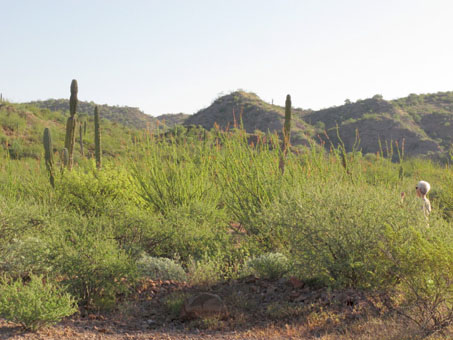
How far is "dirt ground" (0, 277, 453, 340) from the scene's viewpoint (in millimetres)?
5504

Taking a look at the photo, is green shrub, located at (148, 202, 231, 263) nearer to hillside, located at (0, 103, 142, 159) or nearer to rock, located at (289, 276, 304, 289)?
rock, located at (289, 276, 304, 289)

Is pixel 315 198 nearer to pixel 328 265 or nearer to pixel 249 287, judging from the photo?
pixel 328 265

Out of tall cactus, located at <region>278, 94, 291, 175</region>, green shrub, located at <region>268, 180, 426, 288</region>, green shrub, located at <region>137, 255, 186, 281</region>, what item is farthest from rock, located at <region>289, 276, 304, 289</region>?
tall cactus, located at <region>278, 94, 291, 175</region>

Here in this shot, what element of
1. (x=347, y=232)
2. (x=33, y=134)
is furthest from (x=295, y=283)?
(x=33, y=134)

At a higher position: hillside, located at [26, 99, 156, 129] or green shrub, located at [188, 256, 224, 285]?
hillside, located at [26, 99, 156, 129]

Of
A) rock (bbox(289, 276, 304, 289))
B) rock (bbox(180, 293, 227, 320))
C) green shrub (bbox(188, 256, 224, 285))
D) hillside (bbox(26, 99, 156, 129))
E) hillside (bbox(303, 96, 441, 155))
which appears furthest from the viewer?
hillside (bbox(26, 99, 156, 129))

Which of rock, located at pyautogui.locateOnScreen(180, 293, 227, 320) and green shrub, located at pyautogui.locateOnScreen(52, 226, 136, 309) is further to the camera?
green shrub, located at pyautogui.locateOnScreen(52, 226, 136, 309)

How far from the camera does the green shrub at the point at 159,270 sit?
291 inches

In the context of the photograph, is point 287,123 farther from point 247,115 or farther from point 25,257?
point 247,115

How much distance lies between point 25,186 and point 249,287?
24.0 feet

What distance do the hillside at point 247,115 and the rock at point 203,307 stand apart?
42.5 metres

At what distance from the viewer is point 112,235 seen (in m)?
7.84

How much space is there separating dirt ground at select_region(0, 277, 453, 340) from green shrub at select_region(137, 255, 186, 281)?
0.71 ft

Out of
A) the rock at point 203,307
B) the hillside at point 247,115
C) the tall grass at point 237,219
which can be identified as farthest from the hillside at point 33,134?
the hillside at point 247,115
